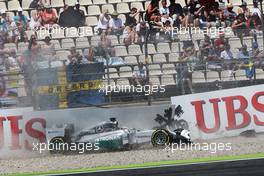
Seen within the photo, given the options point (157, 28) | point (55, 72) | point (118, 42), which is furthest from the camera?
point (157, 28)

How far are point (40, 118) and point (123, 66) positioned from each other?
1.81 metres

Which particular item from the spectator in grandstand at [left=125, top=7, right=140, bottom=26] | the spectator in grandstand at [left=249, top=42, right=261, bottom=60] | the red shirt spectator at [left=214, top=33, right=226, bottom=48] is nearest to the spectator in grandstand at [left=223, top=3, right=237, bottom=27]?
the red shirt spectator at [left=214, top=33, right=226, bottom=48]

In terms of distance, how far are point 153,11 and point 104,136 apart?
3.69 m

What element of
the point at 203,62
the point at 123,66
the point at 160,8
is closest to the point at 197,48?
the point at 203,62

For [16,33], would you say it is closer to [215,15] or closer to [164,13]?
[164,13]

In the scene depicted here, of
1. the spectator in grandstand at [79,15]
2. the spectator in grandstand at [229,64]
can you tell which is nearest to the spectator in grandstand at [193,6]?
the spectator in grandstand at [229,64]

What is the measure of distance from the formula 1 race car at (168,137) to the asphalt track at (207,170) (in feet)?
5.85

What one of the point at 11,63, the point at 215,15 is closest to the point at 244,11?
the point at 215,15

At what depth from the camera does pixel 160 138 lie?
10797 mm

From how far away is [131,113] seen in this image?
10.9 m

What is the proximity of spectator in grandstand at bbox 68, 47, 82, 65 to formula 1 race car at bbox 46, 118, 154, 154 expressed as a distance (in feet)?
3.90

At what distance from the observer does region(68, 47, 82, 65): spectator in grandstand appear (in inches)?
433

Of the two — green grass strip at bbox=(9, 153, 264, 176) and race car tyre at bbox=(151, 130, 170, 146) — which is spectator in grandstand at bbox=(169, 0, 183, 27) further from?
green grass strip at bbox=(9, 153, 264, 176)

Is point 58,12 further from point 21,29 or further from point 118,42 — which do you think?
point 118,42
